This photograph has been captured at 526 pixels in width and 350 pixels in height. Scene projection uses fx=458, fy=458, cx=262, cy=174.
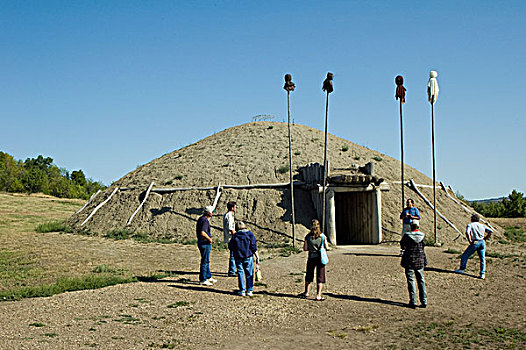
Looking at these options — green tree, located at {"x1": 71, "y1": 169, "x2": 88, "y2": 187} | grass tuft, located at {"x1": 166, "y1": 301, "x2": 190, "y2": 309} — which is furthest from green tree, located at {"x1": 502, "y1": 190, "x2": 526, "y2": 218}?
green tree, located at {"x1": 71, "y1": 169, "x2": 88, "y2": 187}

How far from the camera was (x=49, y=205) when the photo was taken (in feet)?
122

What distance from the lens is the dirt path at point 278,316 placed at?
667 cm

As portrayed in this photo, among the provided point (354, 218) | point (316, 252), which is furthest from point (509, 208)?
point (316, 252)

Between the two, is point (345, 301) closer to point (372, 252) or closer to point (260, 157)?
point (372, 252)

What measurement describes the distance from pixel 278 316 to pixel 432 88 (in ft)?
37.7

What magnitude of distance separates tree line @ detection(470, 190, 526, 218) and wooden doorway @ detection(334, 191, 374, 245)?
1369 cm

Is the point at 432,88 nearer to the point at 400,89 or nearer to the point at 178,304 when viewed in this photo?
the point at 400,89

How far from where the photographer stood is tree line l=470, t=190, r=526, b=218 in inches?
1177

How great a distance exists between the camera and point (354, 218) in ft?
63.6

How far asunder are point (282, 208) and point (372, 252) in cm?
475

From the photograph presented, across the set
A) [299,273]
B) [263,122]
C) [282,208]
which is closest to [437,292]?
[299,273]

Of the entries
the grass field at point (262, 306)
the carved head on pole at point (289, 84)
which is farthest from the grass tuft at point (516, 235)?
the carved head on pole at point (289, 84)

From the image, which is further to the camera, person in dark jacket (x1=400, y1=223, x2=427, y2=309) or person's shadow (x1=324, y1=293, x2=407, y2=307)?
person's shadow (x1=324, y1=293, x2=407, y2=307)

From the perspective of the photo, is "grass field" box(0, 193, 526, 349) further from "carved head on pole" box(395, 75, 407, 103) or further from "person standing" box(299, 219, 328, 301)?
"carved head on pole" box(395, 75, 407, 103)
